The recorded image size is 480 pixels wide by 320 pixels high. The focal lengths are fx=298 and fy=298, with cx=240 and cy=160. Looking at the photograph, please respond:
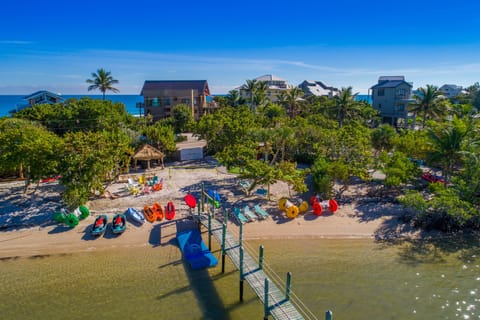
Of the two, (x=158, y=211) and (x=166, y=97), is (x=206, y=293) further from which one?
(x=166, y=97)

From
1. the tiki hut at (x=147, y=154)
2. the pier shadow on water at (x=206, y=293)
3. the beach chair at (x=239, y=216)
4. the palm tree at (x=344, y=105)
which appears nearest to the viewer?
the pier shadow on water at (x=206, y=293)

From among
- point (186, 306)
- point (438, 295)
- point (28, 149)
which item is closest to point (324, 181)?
point (438, 295)

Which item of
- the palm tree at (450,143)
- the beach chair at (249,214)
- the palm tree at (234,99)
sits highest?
the palm tree at (234,99)

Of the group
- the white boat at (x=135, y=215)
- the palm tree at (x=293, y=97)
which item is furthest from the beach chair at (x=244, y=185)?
the palm tree at (x=293, y=97)

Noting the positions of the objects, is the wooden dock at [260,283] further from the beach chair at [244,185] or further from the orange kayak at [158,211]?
the beach chair at [244,185]

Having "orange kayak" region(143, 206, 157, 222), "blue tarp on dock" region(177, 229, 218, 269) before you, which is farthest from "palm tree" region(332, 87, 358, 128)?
"orange kayak" region(143, 206, 157, 222)

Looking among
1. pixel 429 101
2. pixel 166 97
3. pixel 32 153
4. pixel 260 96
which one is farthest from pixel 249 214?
pixel 166 97

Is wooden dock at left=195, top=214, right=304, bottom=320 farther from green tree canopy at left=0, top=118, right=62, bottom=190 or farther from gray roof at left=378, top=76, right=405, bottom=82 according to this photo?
gray roof at left=378, top=76, right=405, bottom=82
